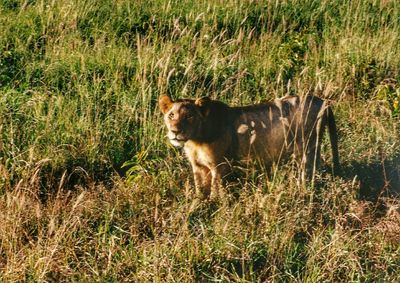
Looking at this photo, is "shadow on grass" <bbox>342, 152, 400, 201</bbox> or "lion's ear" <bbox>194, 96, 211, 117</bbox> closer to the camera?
"lion's ear" <bbox>194, 96, 211, 117</bbox>

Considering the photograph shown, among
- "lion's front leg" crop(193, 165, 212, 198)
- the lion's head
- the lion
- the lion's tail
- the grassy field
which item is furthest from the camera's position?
the lion's tail

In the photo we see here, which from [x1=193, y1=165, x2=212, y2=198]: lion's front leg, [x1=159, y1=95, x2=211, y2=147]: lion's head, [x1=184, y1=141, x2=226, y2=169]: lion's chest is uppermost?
[x1=159, y1=95, x2=211, y2=147]: lion's head

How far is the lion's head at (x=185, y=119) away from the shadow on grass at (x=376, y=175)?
4.51ft

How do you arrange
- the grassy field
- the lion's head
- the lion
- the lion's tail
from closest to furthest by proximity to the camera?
1. the grassy field
2. the lion's head
3. the lion
4. the lion's tail

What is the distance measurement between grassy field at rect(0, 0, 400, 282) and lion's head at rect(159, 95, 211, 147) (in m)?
0.40

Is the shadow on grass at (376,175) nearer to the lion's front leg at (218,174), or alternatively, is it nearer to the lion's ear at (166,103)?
the lion's front leg at (218,174)

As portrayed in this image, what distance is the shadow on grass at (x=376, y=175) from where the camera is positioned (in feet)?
19.9

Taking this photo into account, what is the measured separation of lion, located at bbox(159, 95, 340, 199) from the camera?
18.5 feet

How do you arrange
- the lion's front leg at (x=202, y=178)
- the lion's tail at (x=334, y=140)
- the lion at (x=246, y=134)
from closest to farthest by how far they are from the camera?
the lion at (x=246, y=134) → the lion's front leg at (x=202, y=178) → the lion's tail at (x=334, y=140)

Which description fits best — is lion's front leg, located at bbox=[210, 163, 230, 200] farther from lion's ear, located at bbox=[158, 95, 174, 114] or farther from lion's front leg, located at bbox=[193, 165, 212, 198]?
lion's ear, located at bbox=[158, 95, 174, 114]

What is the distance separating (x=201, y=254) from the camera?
4711 millimetres

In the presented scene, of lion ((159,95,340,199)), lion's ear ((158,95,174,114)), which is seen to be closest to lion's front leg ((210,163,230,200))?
lion ((159,95,340,199))

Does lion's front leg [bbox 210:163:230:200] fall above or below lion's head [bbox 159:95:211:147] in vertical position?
below

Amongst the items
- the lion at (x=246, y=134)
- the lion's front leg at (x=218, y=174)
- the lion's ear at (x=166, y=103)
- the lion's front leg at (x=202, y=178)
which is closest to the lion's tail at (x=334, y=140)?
the lion at (x=246, y=134)
